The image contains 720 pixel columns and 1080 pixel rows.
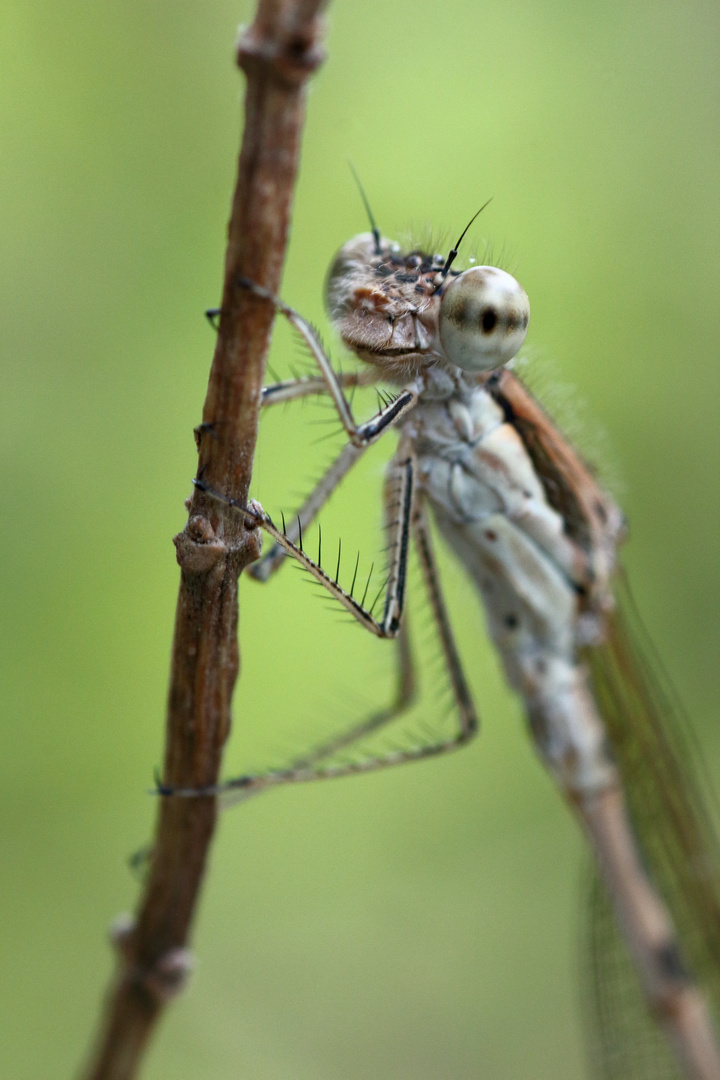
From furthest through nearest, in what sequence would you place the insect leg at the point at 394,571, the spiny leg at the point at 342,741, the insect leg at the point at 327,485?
the spiny leg at the point at 342,741 < the insect leg at the point at 327,485 < the insect leg at the point at 394,571

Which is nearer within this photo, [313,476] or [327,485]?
[327,485]

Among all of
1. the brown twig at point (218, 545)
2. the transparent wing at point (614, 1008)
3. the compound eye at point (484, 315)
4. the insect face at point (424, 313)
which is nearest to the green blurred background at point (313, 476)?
the insect face at point (424, 313)

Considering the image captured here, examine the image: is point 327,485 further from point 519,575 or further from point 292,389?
point 519,575

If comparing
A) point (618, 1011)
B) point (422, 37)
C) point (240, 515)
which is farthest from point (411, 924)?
point (422, 37)

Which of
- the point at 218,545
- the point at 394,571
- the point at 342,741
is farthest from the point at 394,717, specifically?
the point at 218,545

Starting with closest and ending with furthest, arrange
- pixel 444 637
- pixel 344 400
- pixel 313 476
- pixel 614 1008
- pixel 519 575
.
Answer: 1. pixel 344 400
2. pixel 444 637
3. pixel 519 575
4. pixel 313 476
5. pixel 614 1008

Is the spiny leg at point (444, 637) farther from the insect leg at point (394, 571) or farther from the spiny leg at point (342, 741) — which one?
the spiny leg at point (342, 741)

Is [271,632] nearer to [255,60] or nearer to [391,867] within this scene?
[391,867]

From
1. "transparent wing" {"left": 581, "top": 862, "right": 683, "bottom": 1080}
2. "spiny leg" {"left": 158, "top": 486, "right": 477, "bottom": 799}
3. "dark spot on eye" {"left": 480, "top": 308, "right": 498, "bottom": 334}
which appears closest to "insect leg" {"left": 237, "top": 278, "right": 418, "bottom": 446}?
"dark spot on eye" {"left": 480, "top": 308, "right": 498, "bottom": 334}
